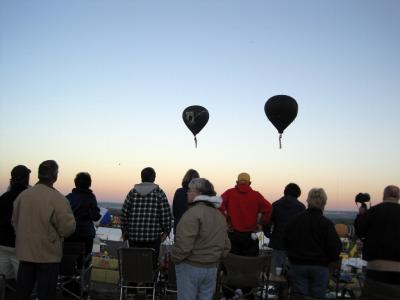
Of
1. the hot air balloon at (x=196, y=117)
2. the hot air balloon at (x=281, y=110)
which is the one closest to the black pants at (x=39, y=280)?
the hot air balloon at (x=281, y=110)

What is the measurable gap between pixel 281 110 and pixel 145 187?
13.1ft

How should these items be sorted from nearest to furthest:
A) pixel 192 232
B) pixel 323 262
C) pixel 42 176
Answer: pixel 192 232
pixel 42 176
pixel 323 262

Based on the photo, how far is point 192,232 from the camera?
3.66 meters

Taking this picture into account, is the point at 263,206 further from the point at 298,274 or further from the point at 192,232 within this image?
the point at 192,232

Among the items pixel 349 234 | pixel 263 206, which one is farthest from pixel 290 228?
pixel 349 234

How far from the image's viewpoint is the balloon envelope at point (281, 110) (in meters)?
8.69

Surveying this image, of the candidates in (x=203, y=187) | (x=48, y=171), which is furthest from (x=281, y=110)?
(x=48, y=171)

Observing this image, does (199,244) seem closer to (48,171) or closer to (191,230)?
(191,230)

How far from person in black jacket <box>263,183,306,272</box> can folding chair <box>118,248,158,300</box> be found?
6.18 feet

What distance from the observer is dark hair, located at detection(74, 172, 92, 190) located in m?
5.65

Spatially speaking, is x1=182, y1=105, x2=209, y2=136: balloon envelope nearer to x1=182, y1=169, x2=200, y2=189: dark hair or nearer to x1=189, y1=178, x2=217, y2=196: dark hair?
x1=182, y1=169, x2=200, y2=189: dark hair

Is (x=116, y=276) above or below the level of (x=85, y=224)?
below

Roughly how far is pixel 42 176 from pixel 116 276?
95.0 inches

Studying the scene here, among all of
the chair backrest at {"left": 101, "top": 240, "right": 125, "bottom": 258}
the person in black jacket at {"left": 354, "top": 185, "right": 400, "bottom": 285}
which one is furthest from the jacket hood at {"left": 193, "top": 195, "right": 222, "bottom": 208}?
the chair backrest at {"left": 101, "top": 240, "right": 125, "bottom": 258}
